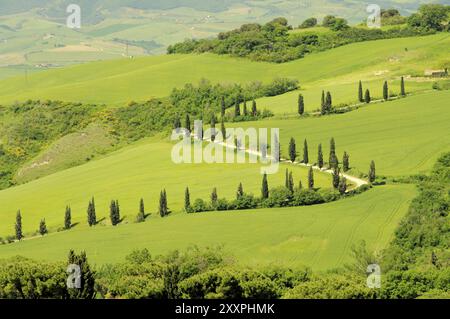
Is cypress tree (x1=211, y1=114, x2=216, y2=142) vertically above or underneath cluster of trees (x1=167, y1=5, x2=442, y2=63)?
underneath

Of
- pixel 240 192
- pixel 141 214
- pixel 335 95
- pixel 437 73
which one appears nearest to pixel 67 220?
pixel 141 214

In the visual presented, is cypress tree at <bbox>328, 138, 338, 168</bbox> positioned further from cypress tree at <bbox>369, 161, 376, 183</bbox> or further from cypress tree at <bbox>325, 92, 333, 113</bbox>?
cypress tree at <bbox>325, 92, 333, 113</bbox>

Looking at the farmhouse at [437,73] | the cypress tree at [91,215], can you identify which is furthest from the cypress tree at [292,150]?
the farmhouse at [437,73]

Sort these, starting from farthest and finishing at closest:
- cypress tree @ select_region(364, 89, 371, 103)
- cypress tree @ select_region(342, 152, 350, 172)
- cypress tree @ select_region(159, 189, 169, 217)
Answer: cypress tree @ select_region(364, 89, 371, 103) < cypress tree @ select_region(342, 152, 350, 172) < cypress tree @ select_region(159, 189, 169, 217)

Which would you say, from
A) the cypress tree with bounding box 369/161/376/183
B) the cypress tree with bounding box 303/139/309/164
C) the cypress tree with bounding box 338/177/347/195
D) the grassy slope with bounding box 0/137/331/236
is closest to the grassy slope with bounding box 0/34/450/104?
the grassy slope with bounding box 0/137/331/236

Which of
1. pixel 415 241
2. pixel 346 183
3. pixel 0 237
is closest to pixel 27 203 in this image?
pixel 0 237
